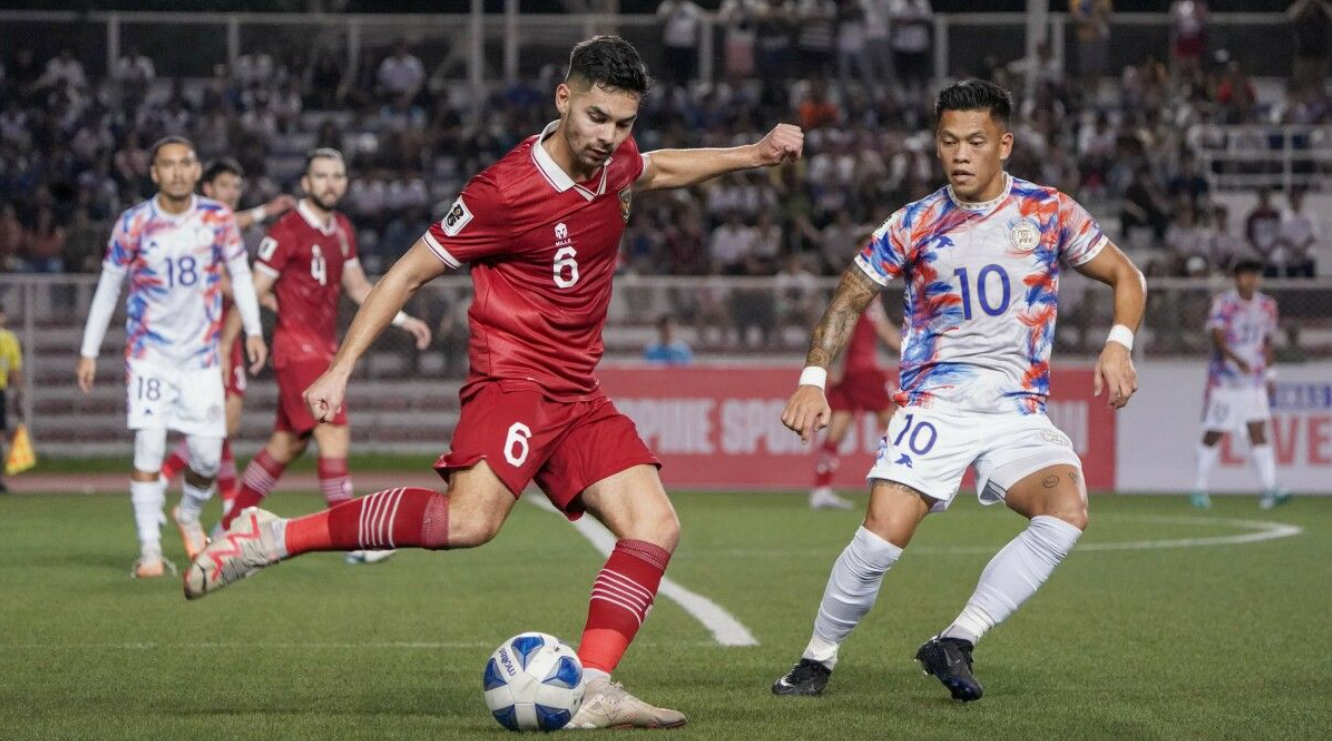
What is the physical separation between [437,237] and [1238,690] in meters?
3.49

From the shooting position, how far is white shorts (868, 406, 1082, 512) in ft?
23.2

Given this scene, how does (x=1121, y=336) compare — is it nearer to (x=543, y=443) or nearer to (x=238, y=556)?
(x=543, y=443)

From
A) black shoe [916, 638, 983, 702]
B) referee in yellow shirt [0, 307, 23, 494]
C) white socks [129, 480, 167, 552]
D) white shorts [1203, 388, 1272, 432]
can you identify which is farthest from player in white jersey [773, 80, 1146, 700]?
referee in yellow shirt [0, 307, 23, 494]

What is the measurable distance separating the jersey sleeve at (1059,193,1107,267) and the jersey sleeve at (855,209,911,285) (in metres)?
0.58

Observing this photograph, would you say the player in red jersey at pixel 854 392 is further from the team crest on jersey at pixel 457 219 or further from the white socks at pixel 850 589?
the team crest on jersey at pixel 457 219

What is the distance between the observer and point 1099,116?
1096 inches

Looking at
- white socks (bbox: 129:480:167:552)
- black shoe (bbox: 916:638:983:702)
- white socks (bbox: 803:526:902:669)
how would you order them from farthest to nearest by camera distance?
1. white socks (bbox: 129:480:167:552)
2. white socks (bbox: 803:526:902:669)
3. black shoe (bbox: 916:638:983:702)

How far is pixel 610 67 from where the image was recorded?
20.5 feet

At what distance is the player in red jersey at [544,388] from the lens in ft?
20.9

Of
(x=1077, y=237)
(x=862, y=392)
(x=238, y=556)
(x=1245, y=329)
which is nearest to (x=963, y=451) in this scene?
(x=1077, y=237)

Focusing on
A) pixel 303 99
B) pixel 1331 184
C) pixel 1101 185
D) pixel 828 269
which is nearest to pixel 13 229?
pixel 303 99

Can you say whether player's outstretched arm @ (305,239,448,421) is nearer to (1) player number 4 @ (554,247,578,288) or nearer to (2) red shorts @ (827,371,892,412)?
(1) player number 4 @ (554,247,578,288)

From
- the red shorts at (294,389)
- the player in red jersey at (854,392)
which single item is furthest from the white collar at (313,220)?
the player in red jersey at (854,392)

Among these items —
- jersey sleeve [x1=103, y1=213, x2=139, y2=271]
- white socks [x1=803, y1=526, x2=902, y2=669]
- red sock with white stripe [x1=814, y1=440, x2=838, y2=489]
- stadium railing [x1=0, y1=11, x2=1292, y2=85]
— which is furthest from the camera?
stadium railing [x1=0, y1=11, x2=1292, y2=85]
